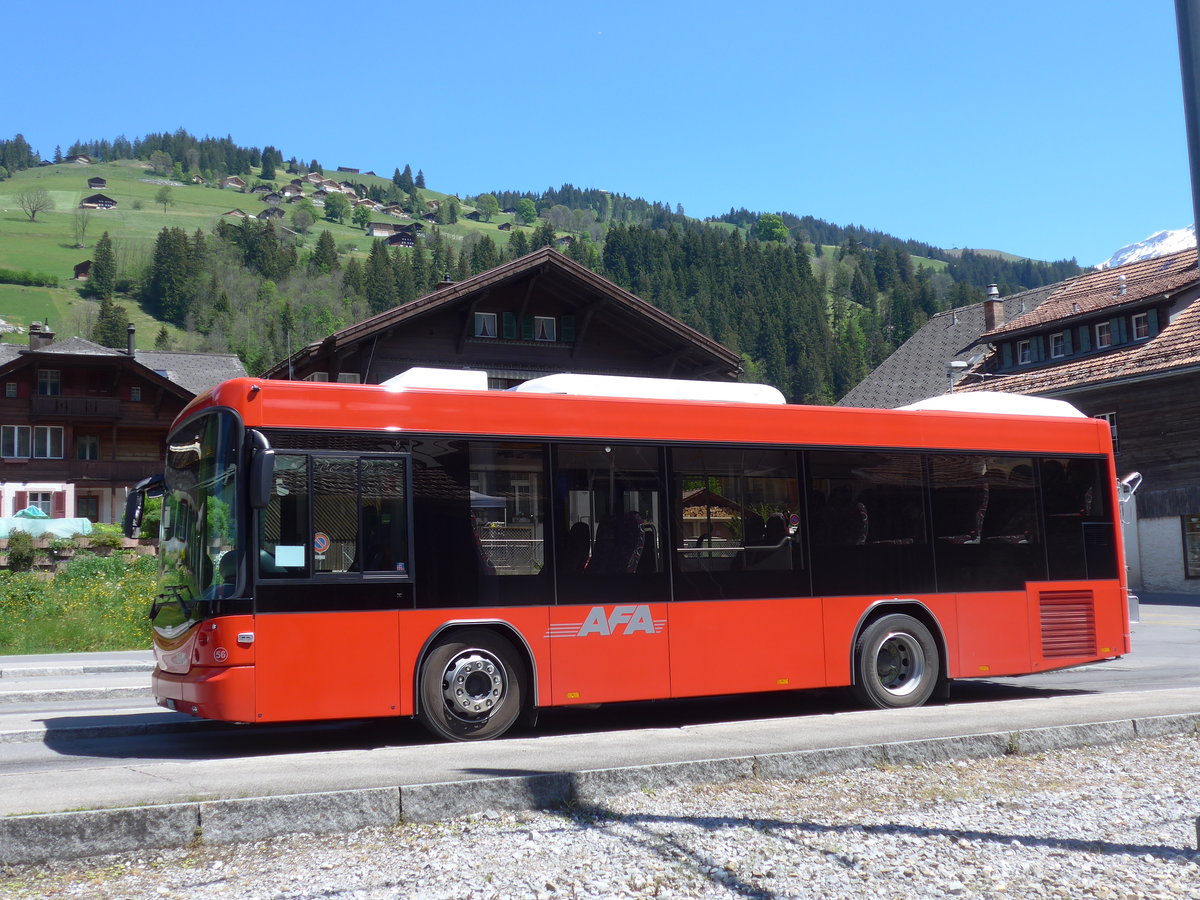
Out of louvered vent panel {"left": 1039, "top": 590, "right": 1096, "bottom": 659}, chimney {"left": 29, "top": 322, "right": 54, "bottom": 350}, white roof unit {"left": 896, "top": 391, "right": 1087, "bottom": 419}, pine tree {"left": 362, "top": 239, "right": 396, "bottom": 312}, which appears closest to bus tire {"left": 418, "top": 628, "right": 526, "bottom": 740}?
white roof unit {"left": 896, "top": 391, "right": 1087, "bottom": 419}

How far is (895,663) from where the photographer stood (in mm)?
11977

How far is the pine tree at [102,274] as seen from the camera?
15788 cm

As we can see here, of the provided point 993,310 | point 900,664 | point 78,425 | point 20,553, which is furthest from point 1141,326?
point 78,425

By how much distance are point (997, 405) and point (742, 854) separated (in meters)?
8.34

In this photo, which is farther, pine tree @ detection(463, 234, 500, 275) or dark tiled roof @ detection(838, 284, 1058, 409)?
pine tree @ detection(463, 234, 500, 275)

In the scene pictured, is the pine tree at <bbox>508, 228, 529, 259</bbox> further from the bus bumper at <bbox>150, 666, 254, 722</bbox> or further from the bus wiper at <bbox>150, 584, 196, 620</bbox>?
the bus bumper at <bbox>150, 666, 254, 722</bbox>

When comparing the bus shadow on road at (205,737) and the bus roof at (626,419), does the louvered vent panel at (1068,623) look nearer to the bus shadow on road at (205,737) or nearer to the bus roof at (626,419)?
the bus roof at (626,419)

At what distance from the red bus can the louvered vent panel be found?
0.12 feet

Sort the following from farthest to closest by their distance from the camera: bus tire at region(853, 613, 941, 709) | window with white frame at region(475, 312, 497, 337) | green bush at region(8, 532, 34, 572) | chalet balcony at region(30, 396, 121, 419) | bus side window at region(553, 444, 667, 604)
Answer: chalet balcony at region(30, 396, 121, 419)
window with white frame at region(475, 312, 497, 337)
green bush at region(8, 532, 34, 572)
bus tire at region(853, 613, 941, 709)
bus side window at region(553, 444, 667, 604)

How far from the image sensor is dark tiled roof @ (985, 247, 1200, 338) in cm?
4056

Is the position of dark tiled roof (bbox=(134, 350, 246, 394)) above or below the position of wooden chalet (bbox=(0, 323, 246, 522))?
above

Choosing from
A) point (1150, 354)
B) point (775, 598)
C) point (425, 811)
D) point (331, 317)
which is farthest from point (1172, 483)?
point (331, 317)

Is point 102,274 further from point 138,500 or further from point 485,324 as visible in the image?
point 138,500

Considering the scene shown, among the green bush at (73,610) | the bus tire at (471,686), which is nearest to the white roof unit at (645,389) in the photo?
the bus tire at (471,686)
